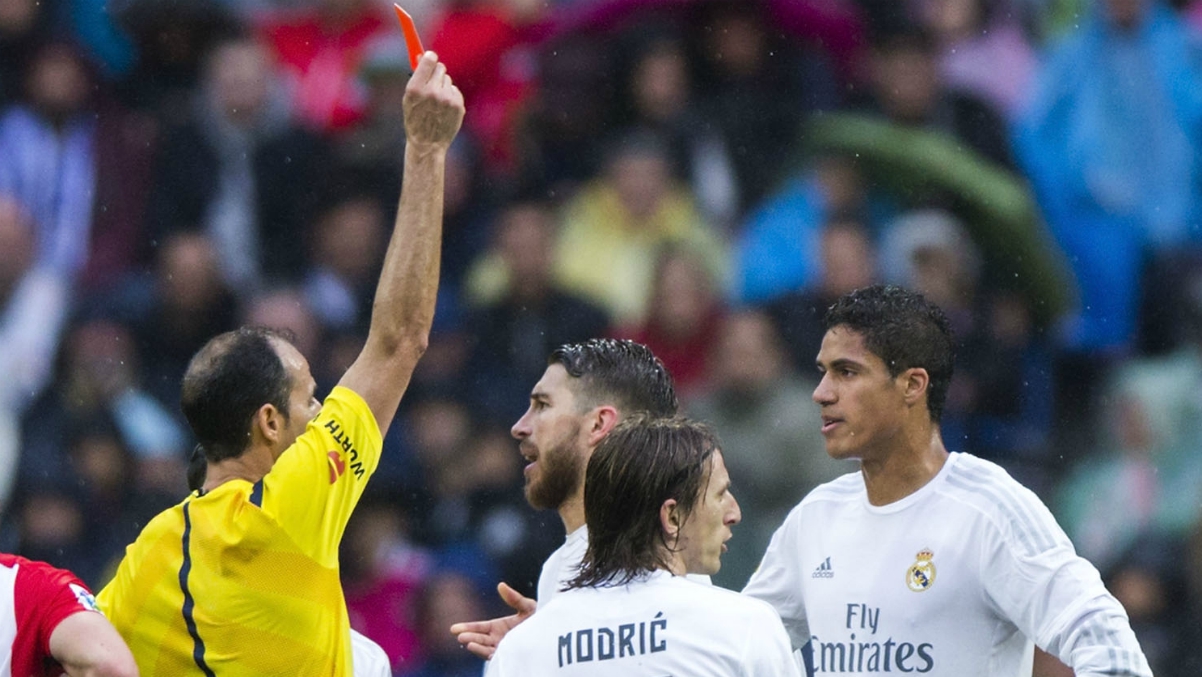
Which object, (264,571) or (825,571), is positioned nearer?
(264,571)

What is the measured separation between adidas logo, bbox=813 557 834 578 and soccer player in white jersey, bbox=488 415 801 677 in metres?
0.88

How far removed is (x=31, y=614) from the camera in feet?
11.6

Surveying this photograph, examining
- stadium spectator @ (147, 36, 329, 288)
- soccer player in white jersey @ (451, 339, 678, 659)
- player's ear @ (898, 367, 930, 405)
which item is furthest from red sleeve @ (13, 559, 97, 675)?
stadium spectator @ (147, 36, 329, 288)

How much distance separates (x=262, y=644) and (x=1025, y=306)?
5402 mm

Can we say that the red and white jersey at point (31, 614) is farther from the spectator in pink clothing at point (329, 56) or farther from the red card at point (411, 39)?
the spectator in pink clothing at point (329, 56)

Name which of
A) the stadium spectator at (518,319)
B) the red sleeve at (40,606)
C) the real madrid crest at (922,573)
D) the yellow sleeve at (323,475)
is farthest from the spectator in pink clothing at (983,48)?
the red sleeve at (40,606)

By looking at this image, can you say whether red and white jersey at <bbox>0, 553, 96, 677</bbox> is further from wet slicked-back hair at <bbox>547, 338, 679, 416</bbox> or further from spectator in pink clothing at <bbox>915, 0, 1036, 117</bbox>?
spectator in pink clothing at <bbox>915, 0, 1036, 117</bbox>

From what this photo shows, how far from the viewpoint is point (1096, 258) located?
8.20 metres

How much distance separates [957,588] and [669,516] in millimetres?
1082

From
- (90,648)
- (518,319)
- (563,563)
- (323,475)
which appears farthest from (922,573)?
(518,319)

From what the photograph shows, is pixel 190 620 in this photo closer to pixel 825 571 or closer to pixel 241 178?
pixel 825 571

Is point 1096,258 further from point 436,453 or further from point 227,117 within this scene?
point 227,117

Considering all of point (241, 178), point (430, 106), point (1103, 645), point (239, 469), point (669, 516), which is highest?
point (241, 178)

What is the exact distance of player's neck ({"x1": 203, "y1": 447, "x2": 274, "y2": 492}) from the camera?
383 cm
